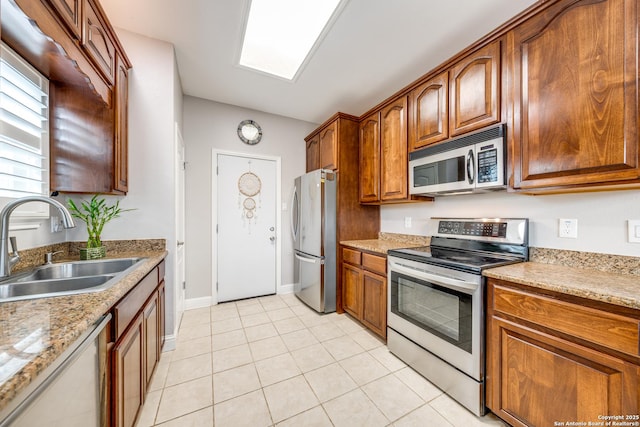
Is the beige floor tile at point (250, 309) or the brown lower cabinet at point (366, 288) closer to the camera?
the brown lower cabinet at point (366, 288)

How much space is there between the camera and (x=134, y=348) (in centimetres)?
123

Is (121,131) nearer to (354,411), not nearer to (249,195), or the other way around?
(249,195)

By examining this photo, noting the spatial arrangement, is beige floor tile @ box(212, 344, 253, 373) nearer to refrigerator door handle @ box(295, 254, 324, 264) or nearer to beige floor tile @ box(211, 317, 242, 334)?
beige floor tile @ box(211, 317, 242, 334)

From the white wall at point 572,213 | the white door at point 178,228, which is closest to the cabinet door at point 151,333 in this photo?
the white door at point 178,228

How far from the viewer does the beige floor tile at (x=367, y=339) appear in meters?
2.21

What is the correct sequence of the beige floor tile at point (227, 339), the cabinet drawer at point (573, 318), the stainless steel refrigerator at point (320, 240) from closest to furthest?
1. the cabinet drawer at point (573, 318)
2. the beige floor tile at point (227, 339)
3. the stainless steel refrigerator at point (320, 240)

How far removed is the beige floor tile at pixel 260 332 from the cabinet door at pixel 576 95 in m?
2.38

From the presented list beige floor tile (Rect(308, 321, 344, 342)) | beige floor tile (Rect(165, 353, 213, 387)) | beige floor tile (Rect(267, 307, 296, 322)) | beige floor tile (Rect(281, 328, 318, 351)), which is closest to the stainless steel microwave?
beige floor tile (Rect(308, 321, 344, 342))

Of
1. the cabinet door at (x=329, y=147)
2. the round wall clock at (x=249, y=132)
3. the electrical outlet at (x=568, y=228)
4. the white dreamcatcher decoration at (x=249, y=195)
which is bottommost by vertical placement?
the electrical outlet at (x=568, y=228)

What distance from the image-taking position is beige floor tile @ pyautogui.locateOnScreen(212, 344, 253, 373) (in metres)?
1.89

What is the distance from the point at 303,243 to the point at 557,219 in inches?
93.1

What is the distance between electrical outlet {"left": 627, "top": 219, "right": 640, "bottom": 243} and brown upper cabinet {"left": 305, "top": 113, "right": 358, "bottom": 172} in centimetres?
222

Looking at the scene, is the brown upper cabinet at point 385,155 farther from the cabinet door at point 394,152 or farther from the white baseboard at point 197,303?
the white baseboard at point 197,303

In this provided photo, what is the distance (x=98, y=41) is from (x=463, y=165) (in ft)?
8.45
